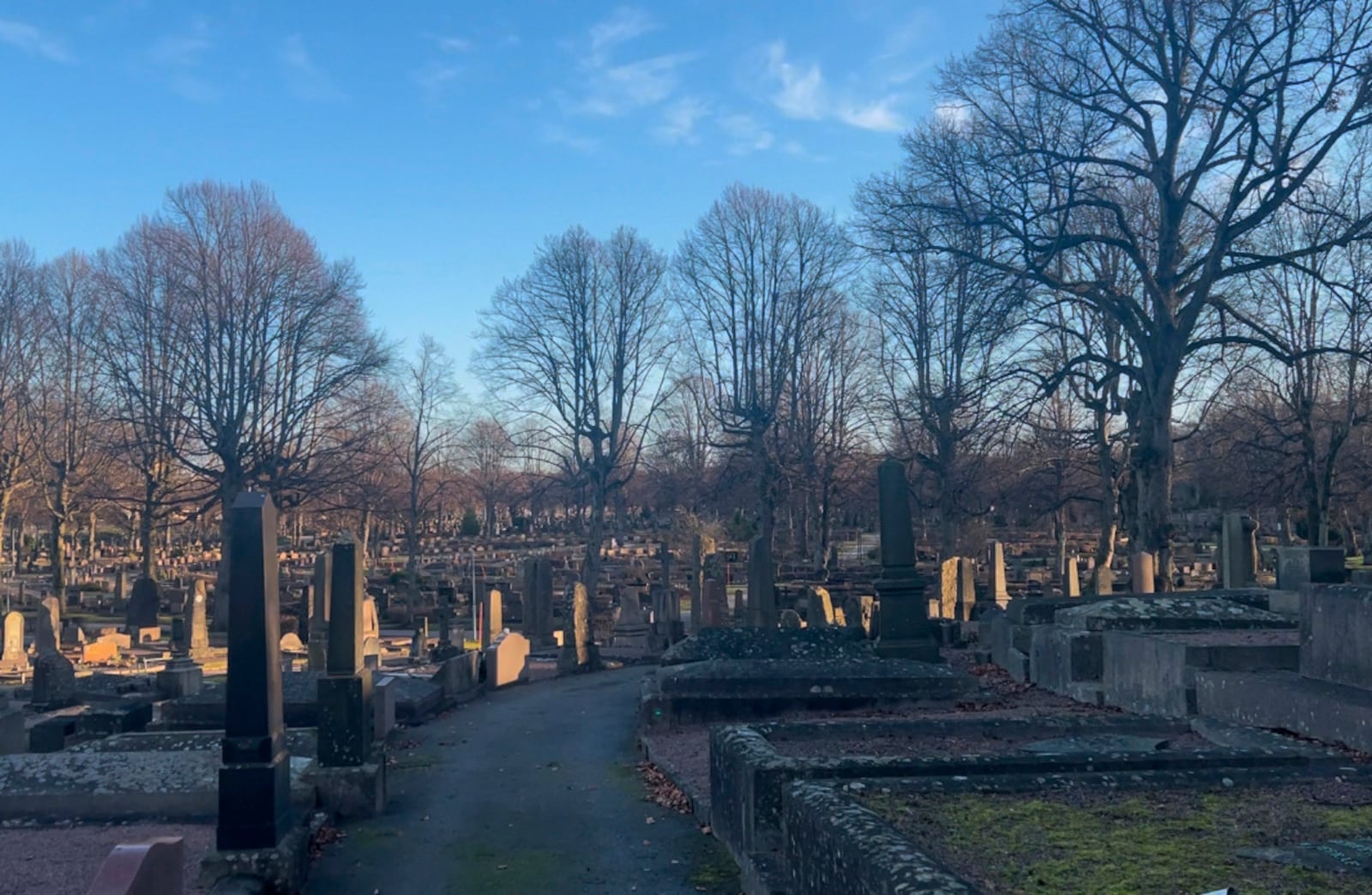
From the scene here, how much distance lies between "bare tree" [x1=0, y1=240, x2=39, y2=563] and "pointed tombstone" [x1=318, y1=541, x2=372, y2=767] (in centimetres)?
3215

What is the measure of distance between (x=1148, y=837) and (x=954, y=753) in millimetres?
2376

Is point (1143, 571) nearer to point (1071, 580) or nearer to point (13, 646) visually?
point (1071, 580)

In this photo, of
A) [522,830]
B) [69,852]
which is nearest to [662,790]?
[522,830]

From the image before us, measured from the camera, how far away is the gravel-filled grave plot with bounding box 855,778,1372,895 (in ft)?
11.5

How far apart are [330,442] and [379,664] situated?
1497 centimetres

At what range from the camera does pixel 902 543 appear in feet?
43.3

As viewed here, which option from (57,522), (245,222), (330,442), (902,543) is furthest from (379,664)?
(57,522)

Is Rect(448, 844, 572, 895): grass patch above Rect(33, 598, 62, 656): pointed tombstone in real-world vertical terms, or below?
below

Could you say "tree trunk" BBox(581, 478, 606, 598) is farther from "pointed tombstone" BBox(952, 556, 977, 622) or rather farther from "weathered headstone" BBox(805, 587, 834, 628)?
"pointed tombstone" BBox(952, 556, 977, 622)

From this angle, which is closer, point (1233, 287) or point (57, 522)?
point (1233, 287)

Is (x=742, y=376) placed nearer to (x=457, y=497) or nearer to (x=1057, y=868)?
(x=457, y=497)

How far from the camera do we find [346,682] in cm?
880

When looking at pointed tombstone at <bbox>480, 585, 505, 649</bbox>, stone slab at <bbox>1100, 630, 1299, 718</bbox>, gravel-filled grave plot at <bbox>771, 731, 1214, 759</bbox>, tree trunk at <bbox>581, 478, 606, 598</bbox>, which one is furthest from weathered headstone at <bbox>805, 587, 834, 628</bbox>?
gravel-filled grave plot at <bbox>771, 731, 1214, 759</bbox>

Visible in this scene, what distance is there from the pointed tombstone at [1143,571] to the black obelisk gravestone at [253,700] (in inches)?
602
